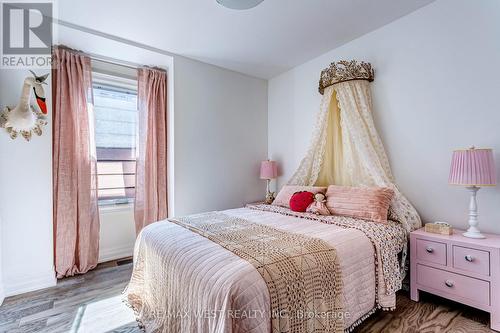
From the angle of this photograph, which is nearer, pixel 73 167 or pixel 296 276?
pixel 296 276

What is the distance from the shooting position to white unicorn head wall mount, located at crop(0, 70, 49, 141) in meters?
2.20

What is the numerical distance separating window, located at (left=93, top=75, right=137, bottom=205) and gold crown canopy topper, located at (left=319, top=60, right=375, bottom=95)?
2.71 metres

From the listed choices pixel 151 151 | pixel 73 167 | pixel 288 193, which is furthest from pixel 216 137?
pixel 73 167

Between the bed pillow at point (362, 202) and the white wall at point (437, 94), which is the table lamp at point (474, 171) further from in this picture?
the bed pillow at point (362, 202)

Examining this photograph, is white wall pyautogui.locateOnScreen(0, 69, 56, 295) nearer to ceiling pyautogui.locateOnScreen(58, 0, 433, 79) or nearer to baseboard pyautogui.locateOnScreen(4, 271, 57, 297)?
baseboard pyautogui.locateOnScreen(4, 271, 57, 297)

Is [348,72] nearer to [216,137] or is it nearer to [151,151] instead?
[216,137]

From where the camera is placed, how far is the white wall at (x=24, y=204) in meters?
2.30

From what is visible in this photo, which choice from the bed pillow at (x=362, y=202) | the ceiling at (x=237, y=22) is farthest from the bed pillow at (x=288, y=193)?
the ceiling at (x=237, y=22)

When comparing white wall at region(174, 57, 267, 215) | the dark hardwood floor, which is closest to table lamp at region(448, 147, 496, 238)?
the dark hardwood floor

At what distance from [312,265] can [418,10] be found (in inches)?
107

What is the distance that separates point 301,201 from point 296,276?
4.53 ft

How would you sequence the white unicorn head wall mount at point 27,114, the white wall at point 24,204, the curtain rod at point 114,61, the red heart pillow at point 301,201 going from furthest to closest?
the curtain rod at point 114,61 → the red heart pillow at point 301,201 → the white wall at point 24,204 → the white unicorn head wall mount at point 27,114

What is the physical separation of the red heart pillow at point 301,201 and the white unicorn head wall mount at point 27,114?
106 inches

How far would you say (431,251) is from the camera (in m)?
2.01
